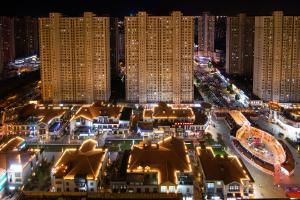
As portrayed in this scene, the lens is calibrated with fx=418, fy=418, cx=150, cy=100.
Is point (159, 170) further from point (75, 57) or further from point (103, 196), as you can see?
point (75, 57)

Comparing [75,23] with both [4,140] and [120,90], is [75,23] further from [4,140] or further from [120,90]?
[4,140]

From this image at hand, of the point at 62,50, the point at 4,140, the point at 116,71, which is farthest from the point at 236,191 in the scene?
the point at 116,71

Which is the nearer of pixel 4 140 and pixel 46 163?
pixel 46 163

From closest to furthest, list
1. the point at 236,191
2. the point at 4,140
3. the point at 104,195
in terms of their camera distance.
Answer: the point at 104,195
the point at 236,191
the point at 4,140

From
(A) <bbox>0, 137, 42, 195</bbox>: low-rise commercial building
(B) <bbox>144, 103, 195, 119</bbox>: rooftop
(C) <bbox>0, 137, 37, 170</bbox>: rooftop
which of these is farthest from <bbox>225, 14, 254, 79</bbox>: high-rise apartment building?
(A) <bbox>0, 137, 42, 195</bbox>: low-rise commercial building

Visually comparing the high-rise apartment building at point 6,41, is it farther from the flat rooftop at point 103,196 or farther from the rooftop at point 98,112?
the flat rooftop at point 103,196

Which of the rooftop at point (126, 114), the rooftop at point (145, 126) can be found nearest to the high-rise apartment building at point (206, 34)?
the rooftop at point (126, 114)
